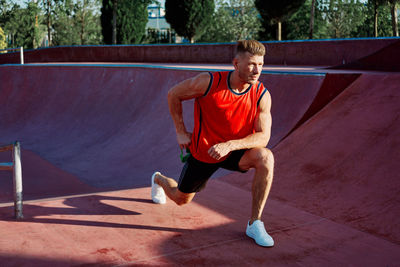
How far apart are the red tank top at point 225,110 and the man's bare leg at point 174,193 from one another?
54 cm

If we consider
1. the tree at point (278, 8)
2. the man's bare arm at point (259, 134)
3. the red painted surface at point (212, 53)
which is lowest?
the man's bare arm at point (259, 134)

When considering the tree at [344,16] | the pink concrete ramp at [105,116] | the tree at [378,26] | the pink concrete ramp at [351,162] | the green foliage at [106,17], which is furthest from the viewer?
the tree at [344,16]

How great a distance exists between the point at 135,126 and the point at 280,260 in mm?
7677

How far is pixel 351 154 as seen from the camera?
5.57m

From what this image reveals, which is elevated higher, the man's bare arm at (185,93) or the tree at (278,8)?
the tree at (278,8)

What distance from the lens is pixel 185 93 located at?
12.5 ft

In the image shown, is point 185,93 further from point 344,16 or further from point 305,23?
point 344,16

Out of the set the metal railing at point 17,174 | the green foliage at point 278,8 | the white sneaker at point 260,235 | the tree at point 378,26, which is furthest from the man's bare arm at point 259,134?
the tree at point 378,26

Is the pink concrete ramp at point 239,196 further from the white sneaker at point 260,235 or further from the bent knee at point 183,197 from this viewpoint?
the bent knee at point 183,197

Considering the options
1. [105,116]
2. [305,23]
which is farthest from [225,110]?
[305,23]

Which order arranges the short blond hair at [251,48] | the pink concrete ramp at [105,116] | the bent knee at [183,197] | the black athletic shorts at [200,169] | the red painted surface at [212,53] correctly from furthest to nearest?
the red painted surface at [212,53] → the pink concrete ramp at [105,116] → the bent knee at [183,197] → the black athletic shorts at [200,169] → the short blond hair at [251,48]

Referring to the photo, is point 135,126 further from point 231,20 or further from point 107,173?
point 231,20

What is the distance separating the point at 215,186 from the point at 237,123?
2281 millimetres

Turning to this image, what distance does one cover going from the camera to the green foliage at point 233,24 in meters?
50.8
